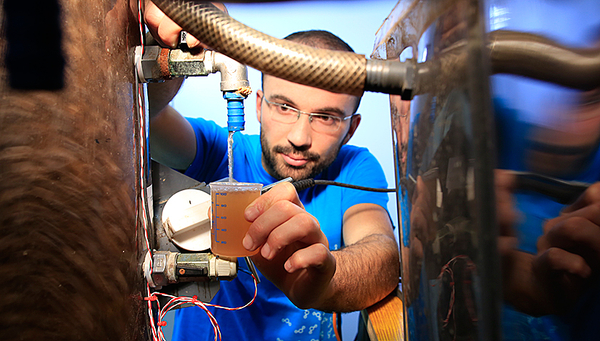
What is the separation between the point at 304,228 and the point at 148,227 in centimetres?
27

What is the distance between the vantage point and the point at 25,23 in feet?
1.36

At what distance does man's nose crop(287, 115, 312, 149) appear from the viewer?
52.1 inches

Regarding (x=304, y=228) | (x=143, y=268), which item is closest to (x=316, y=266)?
(x=304, y=228)

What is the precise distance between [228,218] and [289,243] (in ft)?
0.40

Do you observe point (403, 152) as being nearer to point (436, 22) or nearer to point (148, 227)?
point (436, 22)

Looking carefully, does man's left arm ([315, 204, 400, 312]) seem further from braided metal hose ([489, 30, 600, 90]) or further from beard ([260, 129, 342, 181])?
braided metal hose ([489, 30, 600, 90])

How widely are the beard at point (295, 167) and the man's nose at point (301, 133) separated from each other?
0.04m

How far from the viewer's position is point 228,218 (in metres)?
0.64

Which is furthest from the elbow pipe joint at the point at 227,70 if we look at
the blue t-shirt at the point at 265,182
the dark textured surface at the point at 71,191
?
the blue t-shirt at the point at 265,182

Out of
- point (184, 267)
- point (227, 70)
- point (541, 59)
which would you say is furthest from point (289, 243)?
point (541, 59)

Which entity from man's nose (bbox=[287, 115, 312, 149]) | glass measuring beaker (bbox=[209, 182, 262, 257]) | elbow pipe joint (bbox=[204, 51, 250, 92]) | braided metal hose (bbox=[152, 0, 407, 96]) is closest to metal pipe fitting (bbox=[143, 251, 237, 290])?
glass measuring beaker (bbox=[209, 182, 262, 257])

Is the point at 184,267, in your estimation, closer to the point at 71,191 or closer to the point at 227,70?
the point at 71,191

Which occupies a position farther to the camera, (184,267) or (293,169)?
(293,169)

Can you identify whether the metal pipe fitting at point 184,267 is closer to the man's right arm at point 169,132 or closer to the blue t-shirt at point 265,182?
the man's right arm at point 169,132
